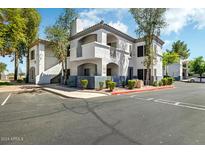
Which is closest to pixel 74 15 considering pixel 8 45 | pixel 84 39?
pixel 84 39

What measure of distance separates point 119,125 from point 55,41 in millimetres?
15185

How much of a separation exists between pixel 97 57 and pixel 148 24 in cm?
848

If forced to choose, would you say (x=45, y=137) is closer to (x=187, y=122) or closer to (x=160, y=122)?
(x=160, y=122)

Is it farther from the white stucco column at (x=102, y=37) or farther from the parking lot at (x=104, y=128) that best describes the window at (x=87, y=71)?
the parking lot at (x=104, y=128)

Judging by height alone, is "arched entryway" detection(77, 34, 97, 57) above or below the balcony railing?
above

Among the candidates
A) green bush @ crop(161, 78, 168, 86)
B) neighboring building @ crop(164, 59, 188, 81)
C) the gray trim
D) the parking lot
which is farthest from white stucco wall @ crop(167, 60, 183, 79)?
the parking lot

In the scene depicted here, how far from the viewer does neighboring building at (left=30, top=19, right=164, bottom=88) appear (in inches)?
619

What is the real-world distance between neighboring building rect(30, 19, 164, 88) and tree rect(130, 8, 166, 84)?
1567 mm

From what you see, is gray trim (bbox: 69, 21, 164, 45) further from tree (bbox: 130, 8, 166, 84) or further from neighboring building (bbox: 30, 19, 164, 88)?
tree (bbox: 130, 8, 166, 84)

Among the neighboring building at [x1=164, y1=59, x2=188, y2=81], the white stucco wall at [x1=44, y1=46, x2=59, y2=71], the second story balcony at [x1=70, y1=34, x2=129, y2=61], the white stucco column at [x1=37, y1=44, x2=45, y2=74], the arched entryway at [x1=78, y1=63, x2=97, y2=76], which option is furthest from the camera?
the neighboring building at [x1=164, y1=59, x2=188, y2=81]

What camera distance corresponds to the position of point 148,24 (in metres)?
18.1

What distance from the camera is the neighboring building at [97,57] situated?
15719 millimetres

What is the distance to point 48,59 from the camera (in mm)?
21297

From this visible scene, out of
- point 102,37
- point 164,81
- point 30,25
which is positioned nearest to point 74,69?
point 102,37
